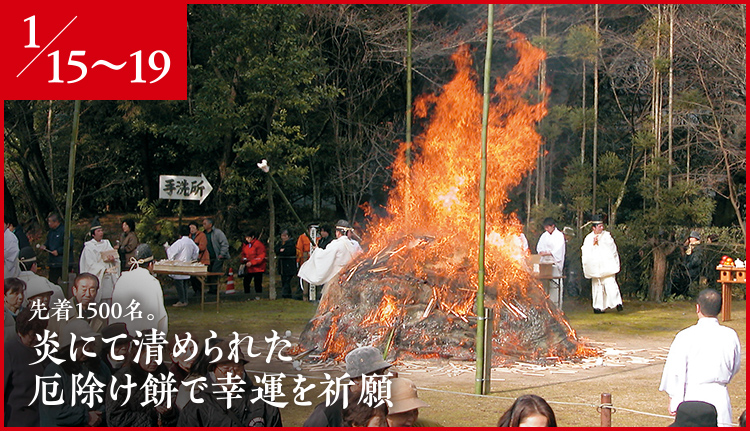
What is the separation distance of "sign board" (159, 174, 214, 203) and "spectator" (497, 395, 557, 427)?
13969mm

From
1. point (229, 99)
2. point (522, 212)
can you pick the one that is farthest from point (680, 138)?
point (229, 99)

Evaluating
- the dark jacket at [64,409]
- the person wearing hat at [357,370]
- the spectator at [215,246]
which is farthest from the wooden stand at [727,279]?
the dark jacket at [64,409]

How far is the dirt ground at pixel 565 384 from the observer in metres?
8.44

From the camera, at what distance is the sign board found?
1744 centimetres

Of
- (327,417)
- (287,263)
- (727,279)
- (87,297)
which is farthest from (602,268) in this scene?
(327,417)

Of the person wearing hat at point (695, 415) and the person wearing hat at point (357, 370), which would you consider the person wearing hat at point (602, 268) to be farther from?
the person wearing hat at point (695, 415)

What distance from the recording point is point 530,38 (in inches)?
801

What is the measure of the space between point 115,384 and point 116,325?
71 centimetres

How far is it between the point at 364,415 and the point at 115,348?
2401 millimetres

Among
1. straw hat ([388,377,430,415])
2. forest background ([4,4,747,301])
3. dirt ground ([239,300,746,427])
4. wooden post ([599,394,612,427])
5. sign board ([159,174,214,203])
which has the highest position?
forest background ([4,4,747,301])

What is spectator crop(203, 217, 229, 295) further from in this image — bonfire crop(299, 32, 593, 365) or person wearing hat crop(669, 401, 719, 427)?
person wearing hat crop(669, 401, 719, 427)

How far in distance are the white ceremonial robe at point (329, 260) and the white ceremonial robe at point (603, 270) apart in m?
5.06

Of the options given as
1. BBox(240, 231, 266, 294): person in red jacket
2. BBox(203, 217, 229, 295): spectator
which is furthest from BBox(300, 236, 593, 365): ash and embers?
BBox(240, 231, 266, 294): person in red jacket

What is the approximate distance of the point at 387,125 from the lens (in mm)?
22922
